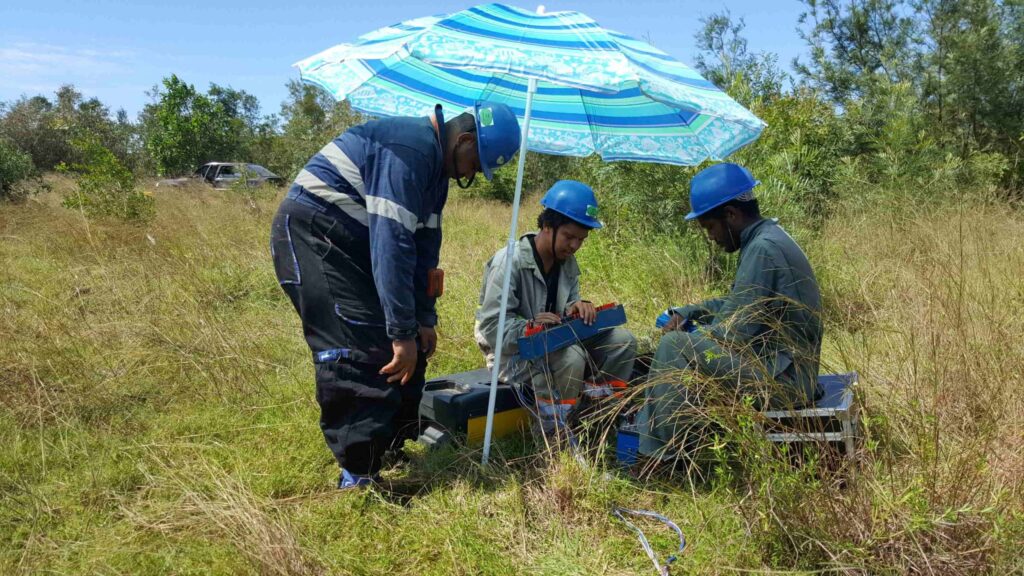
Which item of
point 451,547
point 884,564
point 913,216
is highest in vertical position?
point 913,216

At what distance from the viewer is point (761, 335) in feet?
8.43

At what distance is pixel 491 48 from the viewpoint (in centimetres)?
249

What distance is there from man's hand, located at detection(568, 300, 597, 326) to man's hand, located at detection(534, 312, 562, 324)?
0.39 feet

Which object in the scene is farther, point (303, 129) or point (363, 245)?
point (303, 129)

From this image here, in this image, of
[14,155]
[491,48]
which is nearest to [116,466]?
[491,48]

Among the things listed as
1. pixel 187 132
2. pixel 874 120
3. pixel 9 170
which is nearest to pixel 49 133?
pixel 187 132

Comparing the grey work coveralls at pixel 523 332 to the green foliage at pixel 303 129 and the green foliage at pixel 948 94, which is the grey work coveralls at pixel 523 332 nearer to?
the green foliage at pixel 948 94

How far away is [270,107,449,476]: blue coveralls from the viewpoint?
98.2 inches

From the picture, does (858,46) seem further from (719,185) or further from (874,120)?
(719,185)

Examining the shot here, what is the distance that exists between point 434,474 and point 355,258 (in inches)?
44.2

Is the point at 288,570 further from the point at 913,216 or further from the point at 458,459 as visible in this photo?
the point at 913,216

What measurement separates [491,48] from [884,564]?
228 cm

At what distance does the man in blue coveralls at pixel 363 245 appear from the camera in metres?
2.50

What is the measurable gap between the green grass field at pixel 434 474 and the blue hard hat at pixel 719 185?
806 millimetres
